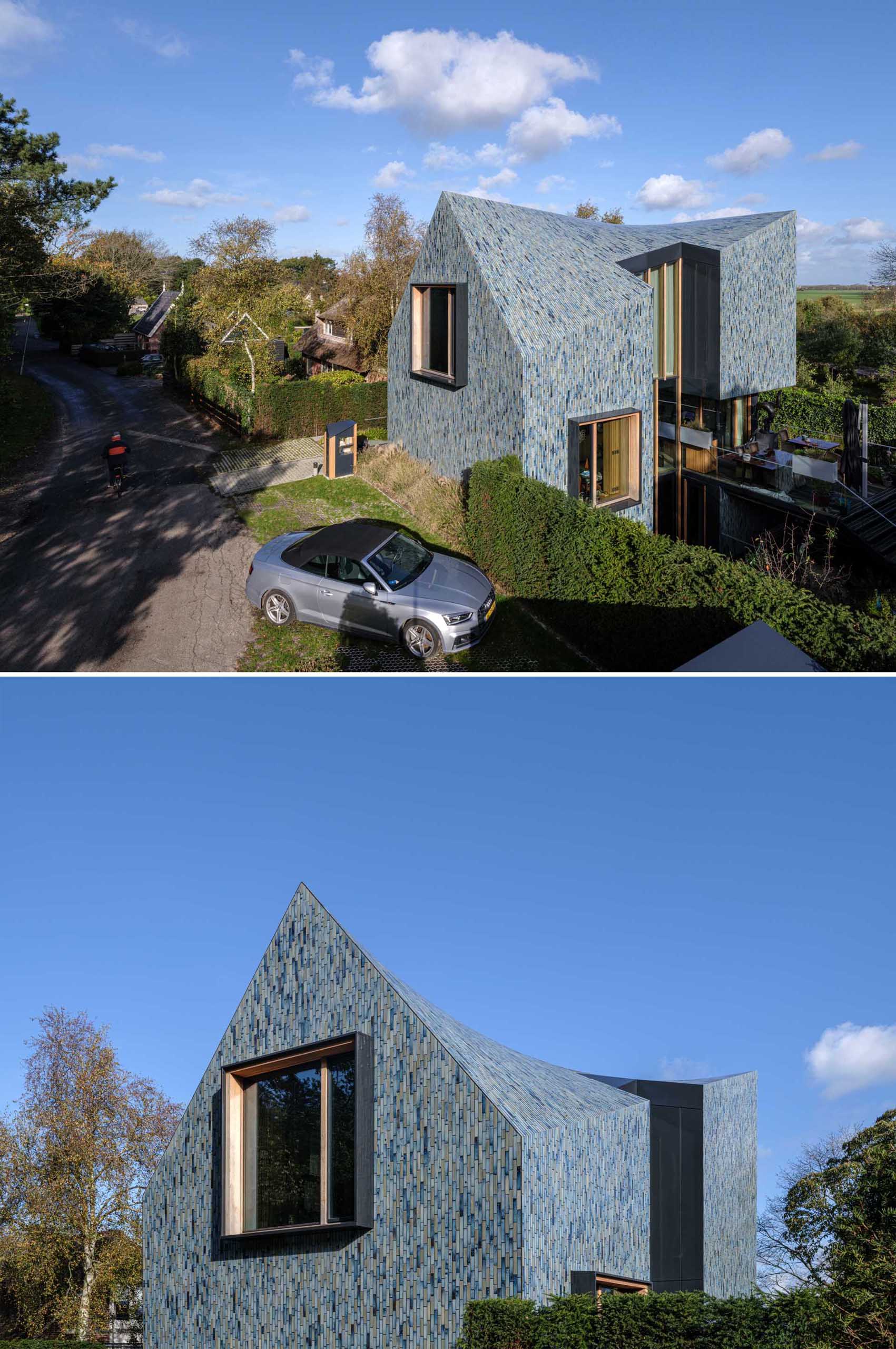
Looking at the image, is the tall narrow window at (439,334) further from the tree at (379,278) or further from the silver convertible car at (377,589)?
the tree at (379,278)

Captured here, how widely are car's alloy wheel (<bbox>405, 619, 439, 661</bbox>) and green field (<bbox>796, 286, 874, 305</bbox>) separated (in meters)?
44.5

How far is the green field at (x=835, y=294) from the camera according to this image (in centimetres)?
5628

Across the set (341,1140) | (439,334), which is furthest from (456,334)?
(341,1140)

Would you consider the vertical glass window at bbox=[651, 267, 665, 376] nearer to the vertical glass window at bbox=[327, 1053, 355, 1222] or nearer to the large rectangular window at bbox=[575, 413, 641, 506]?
the large rectangular window at bbox=[575, 413, 641, 506]

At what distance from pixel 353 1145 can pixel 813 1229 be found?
846 centimetres

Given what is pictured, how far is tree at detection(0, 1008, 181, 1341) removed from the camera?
24078 millimetres

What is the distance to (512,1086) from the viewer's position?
9.38 m

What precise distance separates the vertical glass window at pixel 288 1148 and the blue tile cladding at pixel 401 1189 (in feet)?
0.88

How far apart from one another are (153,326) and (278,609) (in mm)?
48323

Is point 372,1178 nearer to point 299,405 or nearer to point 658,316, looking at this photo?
point 658,316

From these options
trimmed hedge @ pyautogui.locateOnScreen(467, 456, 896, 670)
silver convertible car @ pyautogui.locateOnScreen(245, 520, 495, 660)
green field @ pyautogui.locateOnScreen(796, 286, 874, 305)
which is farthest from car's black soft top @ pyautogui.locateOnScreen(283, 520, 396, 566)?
green field @ pyautogui.locateOnScreen(796, 286, 874, 305)

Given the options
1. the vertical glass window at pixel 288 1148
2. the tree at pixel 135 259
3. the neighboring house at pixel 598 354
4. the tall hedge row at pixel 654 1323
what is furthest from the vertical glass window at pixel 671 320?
the tree at pixel 135 259

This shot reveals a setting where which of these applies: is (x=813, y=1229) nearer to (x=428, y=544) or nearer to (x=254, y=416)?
(x=428, y=544)

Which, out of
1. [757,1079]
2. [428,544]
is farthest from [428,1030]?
[428,544]
